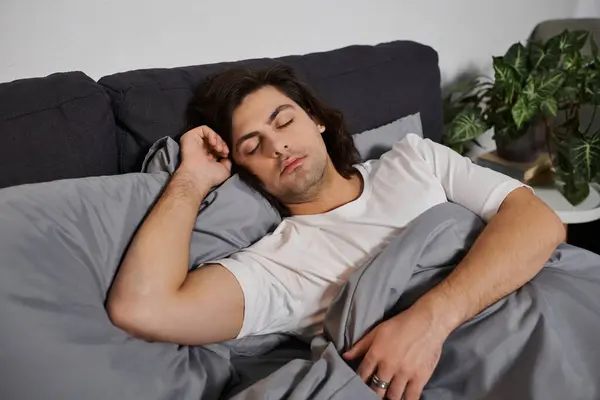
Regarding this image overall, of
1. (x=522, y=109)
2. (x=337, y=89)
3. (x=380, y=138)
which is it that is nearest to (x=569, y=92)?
(x=522, y=109)

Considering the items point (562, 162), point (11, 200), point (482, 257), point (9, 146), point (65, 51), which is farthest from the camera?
point (562, 162)

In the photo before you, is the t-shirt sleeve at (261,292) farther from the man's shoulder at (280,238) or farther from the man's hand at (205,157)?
the man's hand at (205,157)

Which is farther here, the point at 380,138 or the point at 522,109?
the point at 522,109

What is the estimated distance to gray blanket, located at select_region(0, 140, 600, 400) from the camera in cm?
78

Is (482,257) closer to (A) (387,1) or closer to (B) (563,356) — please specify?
(B) (563,356)

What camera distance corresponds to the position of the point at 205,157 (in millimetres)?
1174

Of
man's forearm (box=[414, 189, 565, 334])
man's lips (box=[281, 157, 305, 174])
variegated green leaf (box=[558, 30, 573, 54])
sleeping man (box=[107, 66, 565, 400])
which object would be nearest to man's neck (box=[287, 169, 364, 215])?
sleeping man (box=[107, 66, 565, 400])

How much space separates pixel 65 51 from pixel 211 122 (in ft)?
1.16

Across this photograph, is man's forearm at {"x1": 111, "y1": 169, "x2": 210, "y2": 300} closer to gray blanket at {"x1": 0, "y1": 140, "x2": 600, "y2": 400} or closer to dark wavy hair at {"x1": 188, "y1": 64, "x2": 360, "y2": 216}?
gray blanket at {"x1": 0, "y1": 140, "x2": 600, "y2": 400}

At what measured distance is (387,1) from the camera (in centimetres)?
190

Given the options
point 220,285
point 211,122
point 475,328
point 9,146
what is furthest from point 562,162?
point 9,146

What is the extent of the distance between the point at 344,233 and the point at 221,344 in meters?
0.35

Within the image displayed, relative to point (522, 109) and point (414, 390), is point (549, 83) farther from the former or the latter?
point (414, 390)

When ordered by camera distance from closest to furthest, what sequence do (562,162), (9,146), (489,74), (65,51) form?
1. (9,146)
2. (65,51)
3. (562,162)
4. (489,74)
